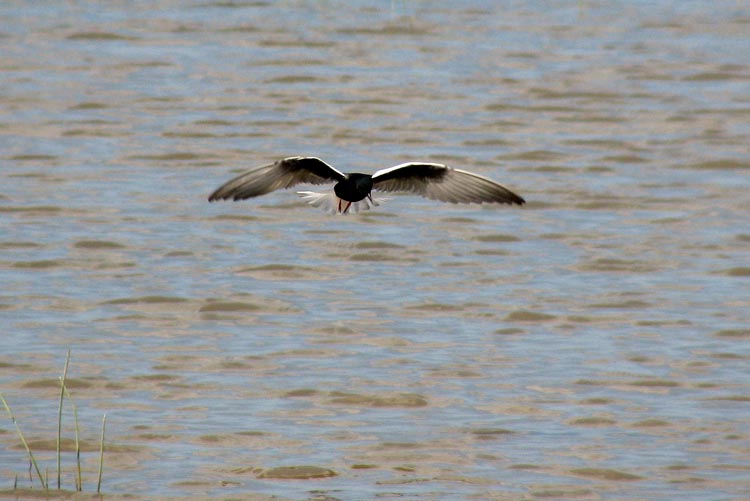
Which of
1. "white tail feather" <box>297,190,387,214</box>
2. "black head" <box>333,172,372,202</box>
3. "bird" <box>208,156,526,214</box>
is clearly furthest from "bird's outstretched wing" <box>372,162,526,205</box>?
"black head" <box>333,172,372,202</box>

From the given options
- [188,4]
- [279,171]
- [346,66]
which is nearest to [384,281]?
[279,171]

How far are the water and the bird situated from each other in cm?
98

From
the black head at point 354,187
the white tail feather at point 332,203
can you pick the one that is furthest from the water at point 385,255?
the black head at point 354,187

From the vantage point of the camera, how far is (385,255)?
39.2ft

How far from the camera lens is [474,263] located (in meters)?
11.8

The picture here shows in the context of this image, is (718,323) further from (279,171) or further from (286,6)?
(286,6)

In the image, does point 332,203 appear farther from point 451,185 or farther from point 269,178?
point 451,185

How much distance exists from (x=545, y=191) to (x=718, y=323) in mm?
3427

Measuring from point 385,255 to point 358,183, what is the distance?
345 cm

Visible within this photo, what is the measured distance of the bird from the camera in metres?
8.55

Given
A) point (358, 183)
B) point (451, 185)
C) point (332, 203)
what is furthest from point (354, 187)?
point (451, 185)

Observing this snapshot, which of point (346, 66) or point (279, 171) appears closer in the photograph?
point (279, 171)

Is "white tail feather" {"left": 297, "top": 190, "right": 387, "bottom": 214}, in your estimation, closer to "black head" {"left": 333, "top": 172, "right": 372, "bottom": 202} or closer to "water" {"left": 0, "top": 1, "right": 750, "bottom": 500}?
"black head" {"left": 333, "top": 172, "right": 372, "bottom": 202}

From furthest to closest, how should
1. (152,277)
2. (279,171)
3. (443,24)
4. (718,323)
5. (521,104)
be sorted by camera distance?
(443,24) < (521,104) < (152,277) < (718,323) < (279,171)
